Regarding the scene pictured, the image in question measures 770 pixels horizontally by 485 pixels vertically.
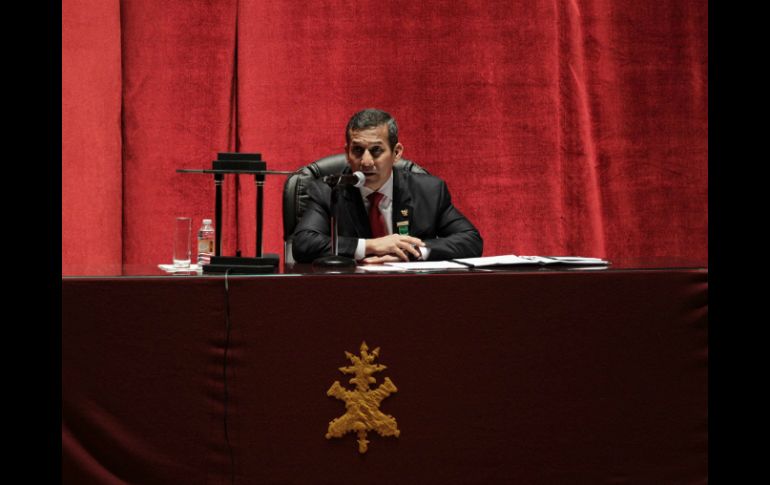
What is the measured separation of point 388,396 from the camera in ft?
5.67

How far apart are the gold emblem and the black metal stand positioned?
0.29 metres

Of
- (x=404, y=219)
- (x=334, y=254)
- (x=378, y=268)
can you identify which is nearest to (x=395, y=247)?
(x=334, y=254)

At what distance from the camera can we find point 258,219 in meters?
1.93

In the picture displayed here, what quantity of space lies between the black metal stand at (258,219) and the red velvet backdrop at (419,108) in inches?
52.5

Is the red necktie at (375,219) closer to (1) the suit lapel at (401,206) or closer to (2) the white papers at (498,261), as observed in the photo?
(1) the suit lapel at (401,206)

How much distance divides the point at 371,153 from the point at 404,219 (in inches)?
10.2

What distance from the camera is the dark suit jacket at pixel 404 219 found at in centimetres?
226

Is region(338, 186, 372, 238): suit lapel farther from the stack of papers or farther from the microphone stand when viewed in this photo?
the stack of papers

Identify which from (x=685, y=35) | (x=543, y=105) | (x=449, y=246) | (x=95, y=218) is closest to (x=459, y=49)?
(x=543, y=105)

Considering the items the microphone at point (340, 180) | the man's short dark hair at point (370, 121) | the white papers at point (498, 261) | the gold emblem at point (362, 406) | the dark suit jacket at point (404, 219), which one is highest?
the man's short dark hair at point (370, 121)

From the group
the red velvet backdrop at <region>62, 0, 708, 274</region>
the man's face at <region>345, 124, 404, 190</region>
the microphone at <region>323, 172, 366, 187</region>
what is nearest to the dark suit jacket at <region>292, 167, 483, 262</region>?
the man's face at <region>345, 124, 404, 190</region>

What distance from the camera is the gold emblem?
171cm

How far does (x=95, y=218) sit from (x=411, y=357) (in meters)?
1.87

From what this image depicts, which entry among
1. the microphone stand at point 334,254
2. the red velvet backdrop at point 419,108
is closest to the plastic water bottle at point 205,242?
the microphone stand at point 334,254
